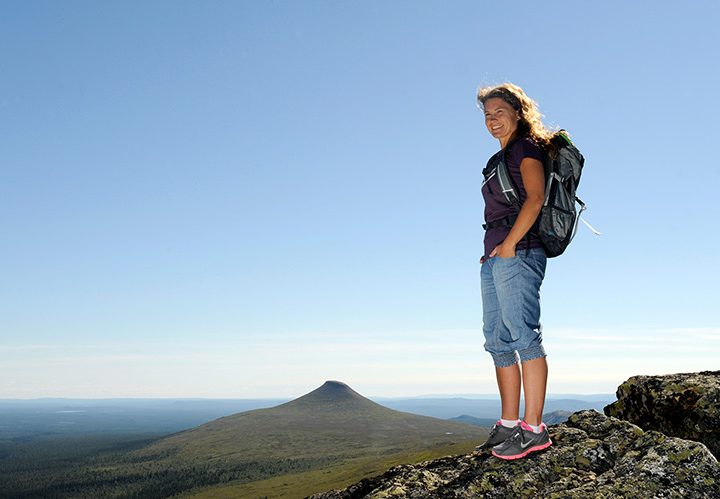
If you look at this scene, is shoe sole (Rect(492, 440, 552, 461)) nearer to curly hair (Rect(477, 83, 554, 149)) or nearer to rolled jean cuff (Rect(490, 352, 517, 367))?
rolled jean cuff (Rect(490, 352, 517, 367))

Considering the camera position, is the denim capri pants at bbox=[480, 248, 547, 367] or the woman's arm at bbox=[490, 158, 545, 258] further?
the denim capri pants at bbox=[480, 248, 547, 367]

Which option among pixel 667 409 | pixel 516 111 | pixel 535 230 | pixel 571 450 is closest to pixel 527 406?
pixel 571 450

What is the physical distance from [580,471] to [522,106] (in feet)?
16.6

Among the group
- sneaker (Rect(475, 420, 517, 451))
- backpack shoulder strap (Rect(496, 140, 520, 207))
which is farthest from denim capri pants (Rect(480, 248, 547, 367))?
sneaker (Rect(475, 420, 517, 451))

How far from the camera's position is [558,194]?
7465mm

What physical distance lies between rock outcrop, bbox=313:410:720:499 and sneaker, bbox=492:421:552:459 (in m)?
0.09

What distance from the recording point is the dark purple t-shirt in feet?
24.8

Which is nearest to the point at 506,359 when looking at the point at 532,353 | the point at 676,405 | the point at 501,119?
the point at 532,353

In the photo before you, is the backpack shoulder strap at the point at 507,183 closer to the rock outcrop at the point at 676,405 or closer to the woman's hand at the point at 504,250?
the woman's hand at the point at 504,250

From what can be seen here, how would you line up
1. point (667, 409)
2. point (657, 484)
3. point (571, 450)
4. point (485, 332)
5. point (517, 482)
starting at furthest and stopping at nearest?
point (667, 409) → point (485, 332) → point (571, 450) → point (517, 482) → point (657, 484)

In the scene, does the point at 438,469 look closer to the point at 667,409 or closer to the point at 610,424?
the point at 610,424

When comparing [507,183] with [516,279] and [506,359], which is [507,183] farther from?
[506,359]

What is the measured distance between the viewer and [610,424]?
26.3 feet

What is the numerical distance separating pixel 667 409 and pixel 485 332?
11.1ft
